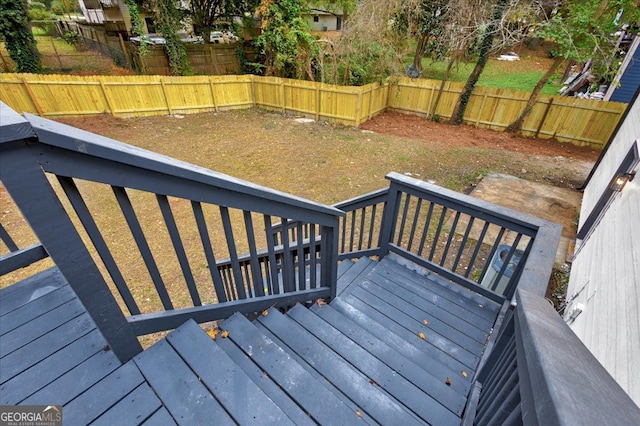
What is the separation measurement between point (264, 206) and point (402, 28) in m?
12.1

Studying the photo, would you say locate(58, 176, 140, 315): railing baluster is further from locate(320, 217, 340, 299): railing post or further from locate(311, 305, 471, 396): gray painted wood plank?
locate(311, 305, 471, 396): gray painted wood plank

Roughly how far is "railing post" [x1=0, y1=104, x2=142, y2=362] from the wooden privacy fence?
10072mm

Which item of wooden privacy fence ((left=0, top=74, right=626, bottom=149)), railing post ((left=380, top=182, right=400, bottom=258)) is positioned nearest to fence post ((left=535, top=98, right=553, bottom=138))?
wooden privacy fence ((left=0, top=74, right=626, bottom=149))

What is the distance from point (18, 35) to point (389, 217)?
1514 cm

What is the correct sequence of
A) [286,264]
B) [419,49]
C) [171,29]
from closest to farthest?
[286,264] → [171,29] → [419,49]

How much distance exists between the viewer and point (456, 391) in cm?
187

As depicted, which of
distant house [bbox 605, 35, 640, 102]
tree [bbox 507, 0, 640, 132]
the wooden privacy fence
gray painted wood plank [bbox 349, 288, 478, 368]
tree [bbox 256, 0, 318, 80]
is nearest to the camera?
gray painted wood plank [bbox 349, 288, 478, 368]

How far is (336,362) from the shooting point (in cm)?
187

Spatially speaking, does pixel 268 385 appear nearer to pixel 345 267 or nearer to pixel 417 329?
pixel 417 329

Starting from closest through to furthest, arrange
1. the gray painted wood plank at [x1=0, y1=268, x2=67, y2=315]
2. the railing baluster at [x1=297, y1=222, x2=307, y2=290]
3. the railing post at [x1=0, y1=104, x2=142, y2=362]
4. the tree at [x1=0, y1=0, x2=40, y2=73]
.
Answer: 1. the railing post at [x1=0, y1=104, x2=142, y2=362]
2. the gray painted wood plank at [x1=0, y1=268, x2=67, y2=315]
3. the railing baluster at [x1=297, y1=222, x2=307, y2=290]
4. the tree at [x1=0, y1=0, x2=40, y2=73]

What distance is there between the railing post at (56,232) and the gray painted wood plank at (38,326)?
21.1 inches

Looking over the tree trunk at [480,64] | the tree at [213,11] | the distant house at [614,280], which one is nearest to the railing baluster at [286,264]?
the distant house at [614,280]

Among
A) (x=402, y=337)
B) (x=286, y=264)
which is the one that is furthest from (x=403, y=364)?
(x=286, y=264)

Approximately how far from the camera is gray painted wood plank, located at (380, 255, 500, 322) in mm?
2721
